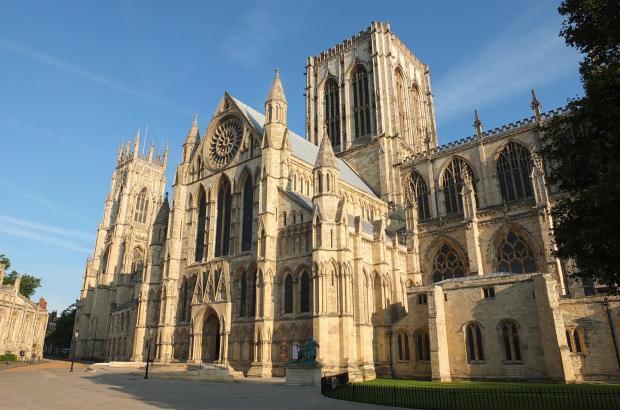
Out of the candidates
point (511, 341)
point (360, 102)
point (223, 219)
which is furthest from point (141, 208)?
point (511, 341)

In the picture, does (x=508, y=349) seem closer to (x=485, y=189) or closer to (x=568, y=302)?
(x=568, y=302)

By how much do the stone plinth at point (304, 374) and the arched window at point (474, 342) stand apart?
10201 millimetres

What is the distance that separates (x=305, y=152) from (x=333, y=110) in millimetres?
→ 17976

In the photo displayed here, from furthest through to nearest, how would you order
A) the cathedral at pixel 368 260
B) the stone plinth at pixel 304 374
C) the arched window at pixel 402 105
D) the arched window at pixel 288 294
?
1. the arched window at pixel 402 105
2. the arched window at pixel 288 294
3. the cathedral at pixel 368 260
4. the stone plinth at pixel 304 374

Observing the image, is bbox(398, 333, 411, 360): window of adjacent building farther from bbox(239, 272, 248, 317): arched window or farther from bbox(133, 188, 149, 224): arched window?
bbox(133, 188, 149, 224): arched window

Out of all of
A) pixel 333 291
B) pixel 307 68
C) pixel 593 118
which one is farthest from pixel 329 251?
pixel 307 68

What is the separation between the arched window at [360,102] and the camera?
54.6 meters

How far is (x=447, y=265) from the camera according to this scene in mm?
38000

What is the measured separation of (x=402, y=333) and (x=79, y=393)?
20.6 meters

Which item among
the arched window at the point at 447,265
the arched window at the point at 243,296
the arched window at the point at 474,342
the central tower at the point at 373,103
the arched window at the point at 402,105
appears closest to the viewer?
the arched window at the point at 474,342

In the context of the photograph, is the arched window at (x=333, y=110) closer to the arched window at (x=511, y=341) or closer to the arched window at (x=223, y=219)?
the arched window at (x=223, y=219)

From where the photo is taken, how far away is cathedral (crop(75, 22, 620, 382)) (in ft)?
85.8

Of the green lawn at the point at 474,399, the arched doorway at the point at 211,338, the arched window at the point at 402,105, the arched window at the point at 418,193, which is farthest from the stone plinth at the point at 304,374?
the arched window at the point at 402,105

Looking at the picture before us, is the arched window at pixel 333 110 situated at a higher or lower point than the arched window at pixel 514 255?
higher
